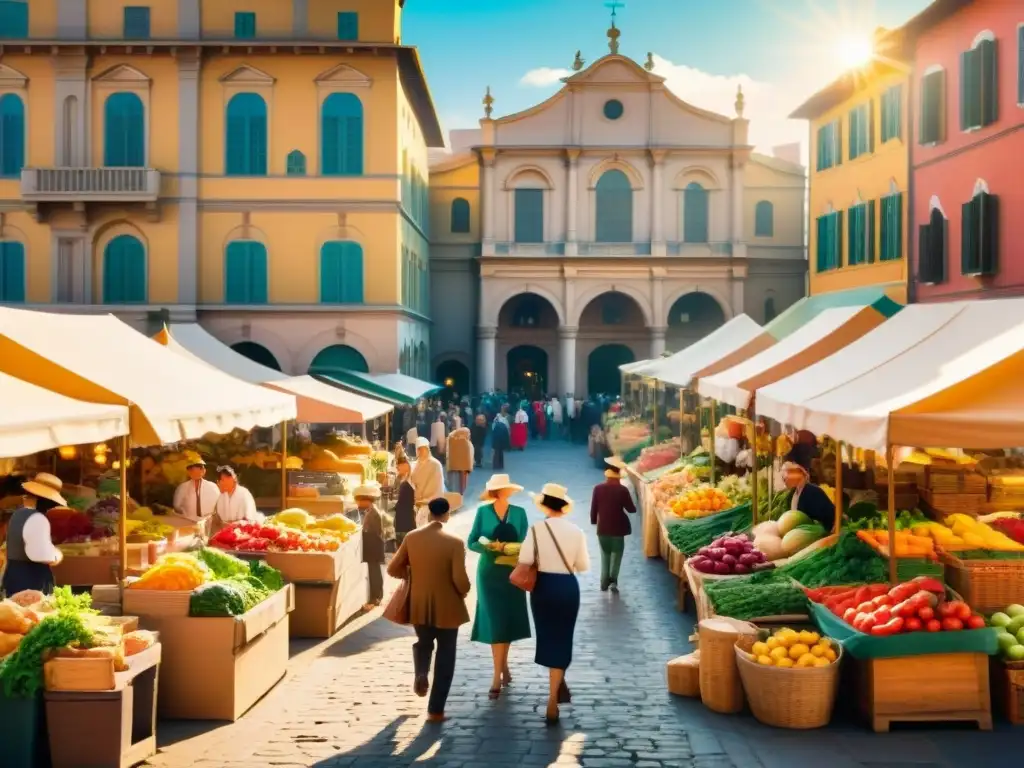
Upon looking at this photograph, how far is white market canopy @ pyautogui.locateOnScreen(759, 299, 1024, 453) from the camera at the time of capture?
26.2ft

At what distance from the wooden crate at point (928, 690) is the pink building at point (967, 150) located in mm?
12811

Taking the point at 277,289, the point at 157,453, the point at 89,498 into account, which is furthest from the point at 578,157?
the point at 89,498

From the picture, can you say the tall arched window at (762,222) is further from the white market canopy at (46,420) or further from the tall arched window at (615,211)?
the white market canopy at (46,420)

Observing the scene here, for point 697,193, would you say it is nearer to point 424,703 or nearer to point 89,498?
point 89,498

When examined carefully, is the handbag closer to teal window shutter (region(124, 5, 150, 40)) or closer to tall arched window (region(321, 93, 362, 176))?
tall arched window (region(321, 93, 362, 176))

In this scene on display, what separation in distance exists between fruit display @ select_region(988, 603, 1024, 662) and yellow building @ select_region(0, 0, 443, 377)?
2272 cm

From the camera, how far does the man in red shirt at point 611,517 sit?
13.4 metres

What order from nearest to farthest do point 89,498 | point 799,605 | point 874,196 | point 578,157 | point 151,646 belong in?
point 151,646 < point 799,605 < point 89,498 < point 874,196 < point 578,157

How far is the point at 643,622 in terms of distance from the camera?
12.0 metres

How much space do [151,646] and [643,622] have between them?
5.70 m

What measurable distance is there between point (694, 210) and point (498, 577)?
33.5 metres

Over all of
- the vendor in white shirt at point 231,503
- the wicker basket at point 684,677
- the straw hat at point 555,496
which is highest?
the straw hat at point 555,496

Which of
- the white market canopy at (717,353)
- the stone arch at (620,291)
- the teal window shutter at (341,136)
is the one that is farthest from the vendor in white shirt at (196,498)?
the stone arch at (620,291)

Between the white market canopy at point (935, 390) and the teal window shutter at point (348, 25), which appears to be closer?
the white market canopy at point (935, 390)
